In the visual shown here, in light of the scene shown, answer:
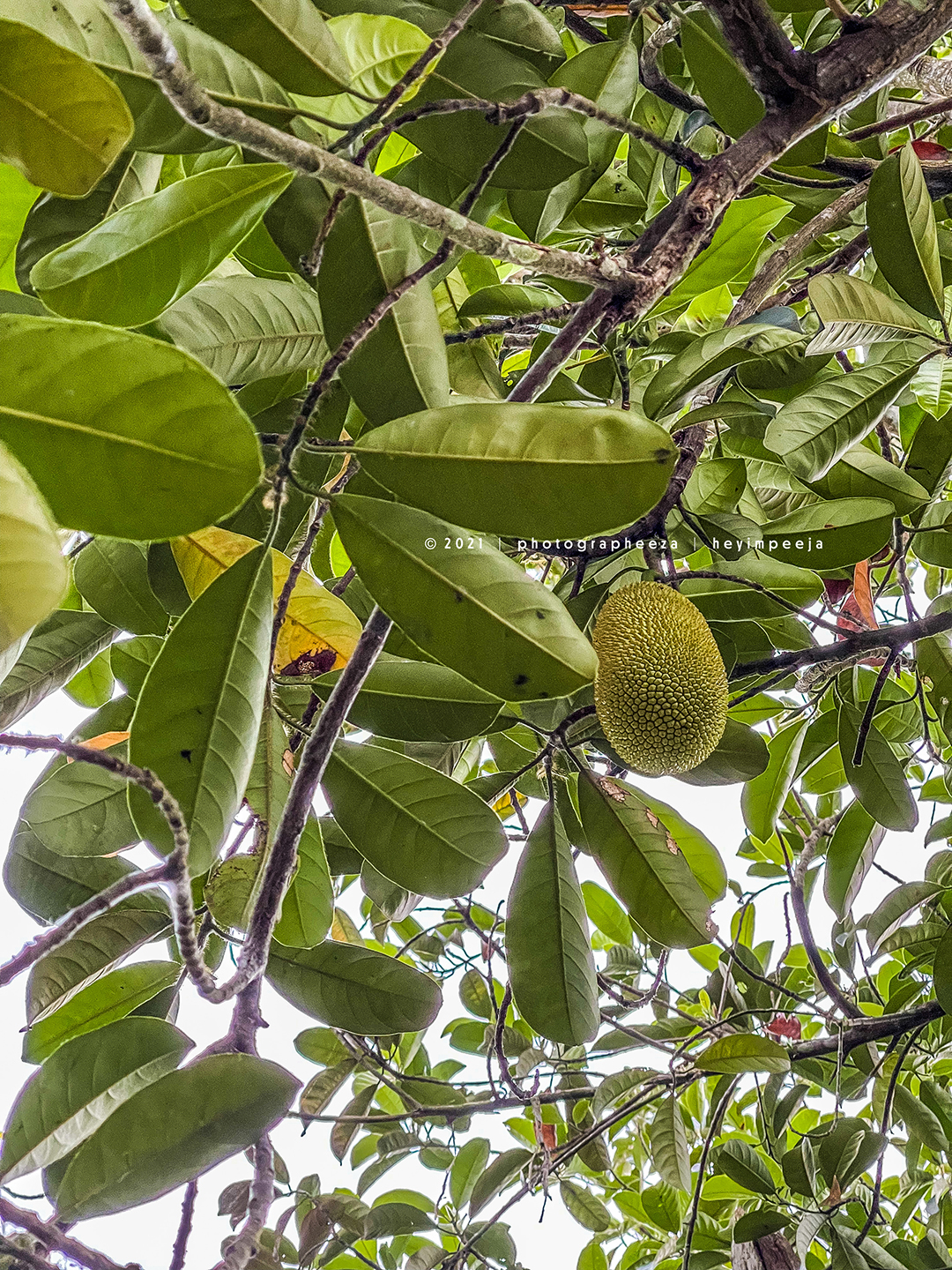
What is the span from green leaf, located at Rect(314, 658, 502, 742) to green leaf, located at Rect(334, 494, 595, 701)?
211 millimetres

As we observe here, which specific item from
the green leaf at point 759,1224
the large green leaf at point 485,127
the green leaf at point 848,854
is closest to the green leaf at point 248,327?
the large green leaf at point 485,127

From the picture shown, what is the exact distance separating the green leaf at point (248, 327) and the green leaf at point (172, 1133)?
17.3 inches

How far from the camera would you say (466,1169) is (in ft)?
5.42

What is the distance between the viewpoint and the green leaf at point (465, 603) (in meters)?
0.48

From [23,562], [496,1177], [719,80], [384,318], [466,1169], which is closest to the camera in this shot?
[23,562]

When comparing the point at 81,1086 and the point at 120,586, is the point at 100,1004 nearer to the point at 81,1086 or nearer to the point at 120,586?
the point at 81,1086

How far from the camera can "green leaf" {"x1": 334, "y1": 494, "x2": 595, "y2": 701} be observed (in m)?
0.48

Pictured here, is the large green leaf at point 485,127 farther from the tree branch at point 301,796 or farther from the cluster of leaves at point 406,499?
the tree branch at point 301,796

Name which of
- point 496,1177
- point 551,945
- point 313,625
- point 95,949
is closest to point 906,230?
point 313,625

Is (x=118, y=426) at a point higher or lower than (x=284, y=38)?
lower

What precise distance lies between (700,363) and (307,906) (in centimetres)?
54

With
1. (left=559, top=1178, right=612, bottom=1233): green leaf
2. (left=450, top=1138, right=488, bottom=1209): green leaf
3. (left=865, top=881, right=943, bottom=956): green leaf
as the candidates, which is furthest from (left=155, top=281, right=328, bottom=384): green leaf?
(left=559, top=1178, right=612, bottom=1233): green leaf

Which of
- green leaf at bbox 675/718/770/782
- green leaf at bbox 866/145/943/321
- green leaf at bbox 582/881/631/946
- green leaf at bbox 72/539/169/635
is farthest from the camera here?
green leaf at bbox 582/881/631/946

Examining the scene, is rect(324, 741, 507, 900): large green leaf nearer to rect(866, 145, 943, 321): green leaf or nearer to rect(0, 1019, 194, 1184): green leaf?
rect(0, 1019, 194, 1184): green leaf
